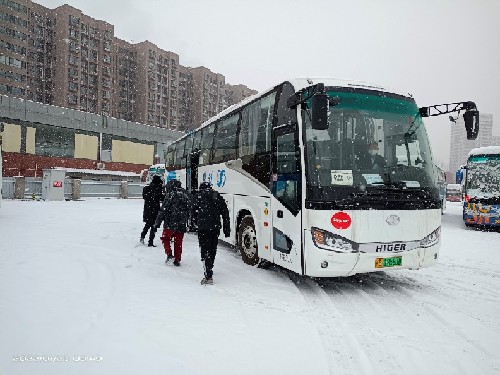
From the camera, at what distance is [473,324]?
4.59 metres

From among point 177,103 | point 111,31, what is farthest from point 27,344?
point 177,103

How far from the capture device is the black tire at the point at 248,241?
23.4ft

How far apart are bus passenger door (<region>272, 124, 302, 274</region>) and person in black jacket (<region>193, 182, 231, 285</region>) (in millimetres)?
959

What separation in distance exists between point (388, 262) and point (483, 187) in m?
12.4

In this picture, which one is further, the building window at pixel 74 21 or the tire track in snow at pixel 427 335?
the building window at pixel 74 21

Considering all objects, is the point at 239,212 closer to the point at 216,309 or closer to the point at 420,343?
the point at 216,309

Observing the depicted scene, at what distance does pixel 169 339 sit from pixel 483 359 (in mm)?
3437

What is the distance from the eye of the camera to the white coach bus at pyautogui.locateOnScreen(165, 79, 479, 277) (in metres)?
5.20

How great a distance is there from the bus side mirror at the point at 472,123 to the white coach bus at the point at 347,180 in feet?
0.05

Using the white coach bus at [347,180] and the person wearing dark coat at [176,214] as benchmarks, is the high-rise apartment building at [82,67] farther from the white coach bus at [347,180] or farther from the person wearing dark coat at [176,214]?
the white coach bus at [347,180]

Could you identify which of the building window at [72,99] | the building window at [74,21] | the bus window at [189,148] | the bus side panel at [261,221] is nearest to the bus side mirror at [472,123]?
the bus side panel at [261,221]

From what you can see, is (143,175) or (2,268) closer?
(2,268)

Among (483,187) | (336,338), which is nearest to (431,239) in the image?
→ (336,338)

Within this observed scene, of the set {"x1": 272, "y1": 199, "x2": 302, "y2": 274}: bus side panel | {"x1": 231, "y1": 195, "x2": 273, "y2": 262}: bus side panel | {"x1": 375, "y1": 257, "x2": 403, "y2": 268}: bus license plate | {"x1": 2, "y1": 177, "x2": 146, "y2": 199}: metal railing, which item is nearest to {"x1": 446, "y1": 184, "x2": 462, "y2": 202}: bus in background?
{"x1": 2, "y1": 177, "x2": 146, "y2": 199}: metal railing
